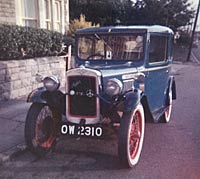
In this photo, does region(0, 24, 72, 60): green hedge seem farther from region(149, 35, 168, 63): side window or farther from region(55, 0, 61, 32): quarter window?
region(55, 0, 61, 32): quarter window

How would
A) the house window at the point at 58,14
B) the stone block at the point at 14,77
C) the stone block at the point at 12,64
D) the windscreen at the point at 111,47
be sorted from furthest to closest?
the house window at the point at 58,14 < the stone block at the point at 14,77 < the stone block at the point at 12,64 < the windscreen at the point at 111,47

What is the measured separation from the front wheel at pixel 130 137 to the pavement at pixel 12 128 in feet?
5.20

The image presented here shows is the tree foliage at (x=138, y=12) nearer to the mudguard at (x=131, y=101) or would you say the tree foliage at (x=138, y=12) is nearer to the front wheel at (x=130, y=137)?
the front wheel at (x=130, y=137)

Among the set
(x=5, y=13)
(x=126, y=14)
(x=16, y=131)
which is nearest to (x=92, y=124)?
(x=16, y=131)

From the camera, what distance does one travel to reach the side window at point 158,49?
5328mm

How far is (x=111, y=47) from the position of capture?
5281 mm

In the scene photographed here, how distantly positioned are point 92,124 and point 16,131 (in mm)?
1707

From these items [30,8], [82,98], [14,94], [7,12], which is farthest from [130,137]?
[30,8]

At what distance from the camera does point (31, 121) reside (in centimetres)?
437

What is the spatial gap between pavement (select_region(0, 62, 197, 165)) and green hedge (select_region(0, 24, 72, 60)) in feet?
4.06

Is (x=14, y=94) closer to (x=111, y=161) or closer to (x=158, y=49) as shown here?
(x=158, y=49)

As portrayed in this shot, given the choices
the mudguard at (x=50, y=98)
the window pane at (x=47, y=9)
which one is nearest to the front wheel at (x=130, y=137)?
the mudguard at (x=50, y=98)

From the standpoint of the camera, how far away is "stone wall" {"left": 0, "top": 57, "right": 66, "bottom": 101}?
7375 mm

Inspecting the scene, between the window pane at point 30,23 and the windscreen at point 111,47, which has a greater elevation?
the window pane at point 30,23
